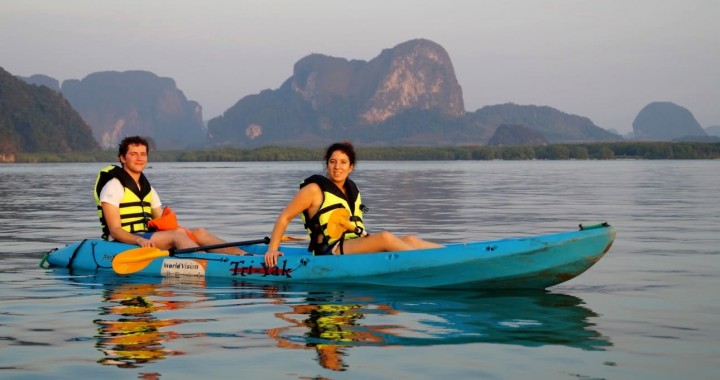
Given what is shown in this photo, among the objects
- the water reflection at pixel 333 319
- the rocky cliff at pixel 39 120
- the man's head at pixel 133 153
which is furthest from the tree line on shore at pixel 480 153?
the water reflection at pixel 333 319

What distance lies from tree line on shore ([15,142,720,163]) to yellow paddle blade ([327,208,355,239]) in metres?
94.7

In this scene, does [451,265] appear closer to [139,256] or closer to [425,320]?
[425,320]

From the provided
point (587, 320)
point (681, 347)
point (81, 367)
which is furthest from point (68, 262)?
point (681, 347)

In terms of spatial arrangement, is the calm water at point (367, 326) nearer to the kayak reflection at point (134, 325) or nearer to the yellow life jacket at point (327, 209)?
the kayak reflection at point (134, 325)

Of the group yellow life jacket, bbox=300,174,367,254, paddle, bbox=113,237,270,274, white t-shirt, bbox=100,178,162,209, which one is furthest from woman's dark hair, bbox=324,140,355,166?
white t-shirt, bbox=100,178,162,209

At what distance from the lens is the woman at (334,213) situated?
8711 mm

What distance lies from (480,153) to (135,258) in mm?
105322

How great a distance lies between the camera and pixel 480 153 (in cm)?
11388

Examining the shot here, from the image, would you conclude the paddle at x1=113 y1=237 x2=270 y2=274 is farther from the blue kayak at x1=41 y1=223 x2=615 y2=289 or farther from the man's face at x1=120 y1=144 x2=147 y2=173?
the man's face at x1=120 y1=144 x2=147 y2=173

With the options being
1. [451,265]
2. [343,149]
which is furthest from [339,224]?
[451,265]

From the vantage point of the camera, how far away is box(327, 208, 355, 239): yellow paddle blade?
29.1 ft

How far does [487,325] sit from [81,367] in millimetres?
2981

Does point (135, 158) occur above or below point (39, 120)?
below

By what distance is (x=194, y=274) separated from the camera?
32.3 ft
